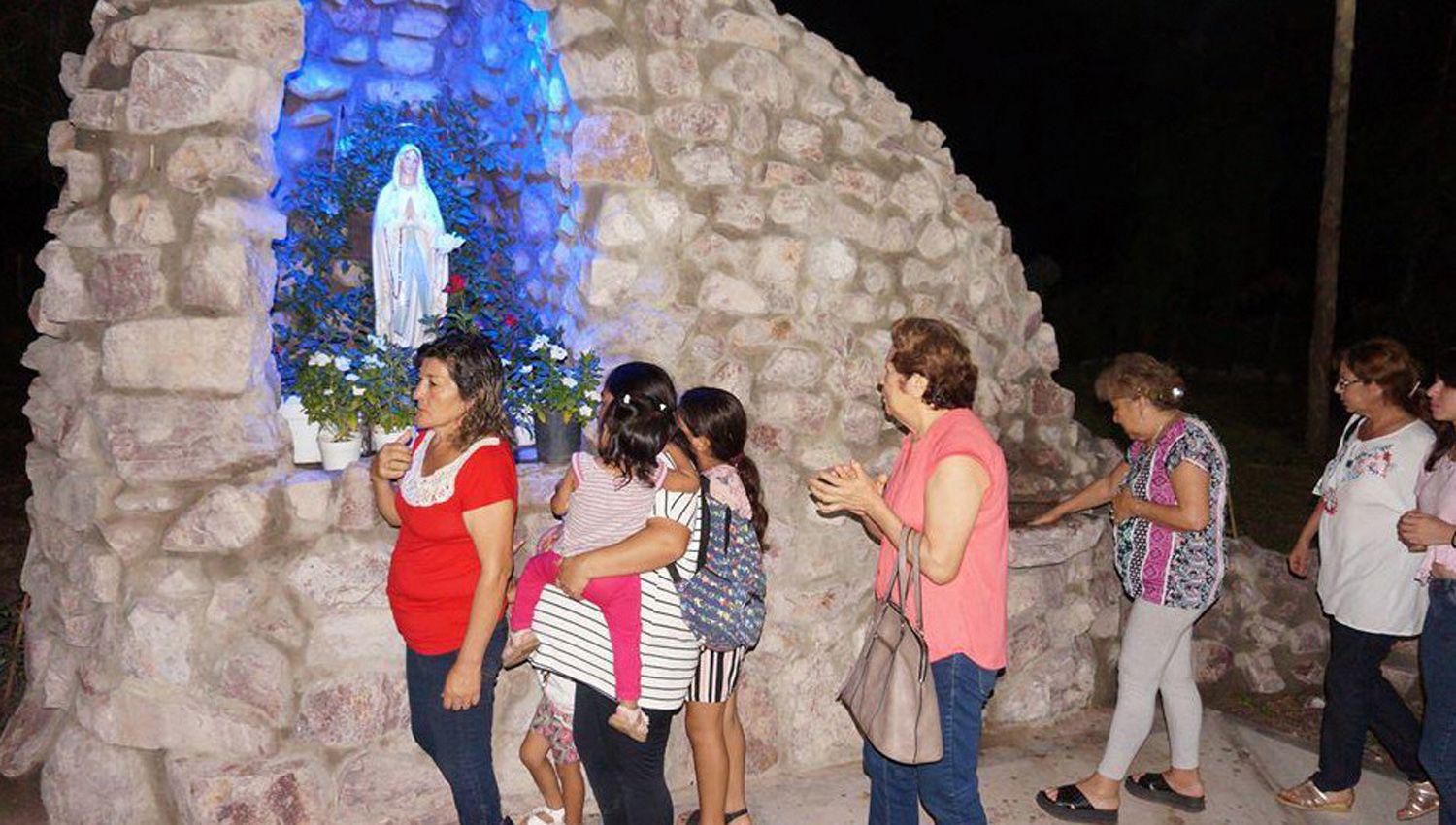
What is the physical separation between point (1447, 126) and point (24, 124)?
54.0ft

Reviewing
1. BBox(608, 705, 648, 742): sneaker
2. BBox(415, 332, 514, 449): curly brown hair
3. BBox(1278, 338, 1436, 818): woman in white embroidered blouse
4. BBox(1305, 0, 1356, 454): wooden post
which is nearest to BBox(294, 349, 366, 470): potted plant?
BBox(415, 332, 514, 449): curly brown hair

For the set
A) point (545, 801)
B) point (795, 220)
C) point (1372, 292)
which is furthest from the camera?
point (1372, 292)

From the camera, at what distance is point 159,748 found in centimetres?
350

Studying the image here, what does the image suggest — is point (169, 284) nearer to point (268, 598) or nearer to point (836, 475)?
point (268, 598)

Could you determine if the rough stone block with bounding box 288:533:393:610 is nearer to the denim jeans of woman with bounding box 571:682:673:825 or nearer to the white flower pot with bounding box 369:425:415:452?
the white flower pot with bounding box 369:425:415:452

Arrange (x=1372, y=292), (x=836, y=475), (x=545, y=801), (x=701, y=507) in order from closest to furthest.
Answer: (x=836, y=475) → (x=701, y=507) → (x=545, y=801) → (x=1372, y=292)

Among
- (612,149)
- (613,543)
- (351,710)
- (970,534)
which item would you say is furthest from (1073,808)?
(612,149)

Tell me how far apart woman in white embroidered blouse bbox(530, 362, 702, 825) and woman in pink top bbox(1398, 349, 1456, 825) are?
96.3 inches

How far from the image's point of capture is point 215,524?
3.41m

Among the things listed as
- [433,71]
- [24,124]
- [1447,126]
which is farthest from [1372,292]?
[24,124]

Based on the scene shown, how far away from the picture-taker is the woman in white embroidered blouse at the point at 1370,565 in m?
3.68

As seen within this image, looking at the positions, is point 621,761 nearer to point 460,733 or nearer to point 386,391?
point 460,733

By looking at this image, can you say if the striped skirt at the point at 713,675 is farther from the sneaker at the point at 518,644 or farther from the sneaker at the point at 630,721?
the sneaker at the point at 518,644

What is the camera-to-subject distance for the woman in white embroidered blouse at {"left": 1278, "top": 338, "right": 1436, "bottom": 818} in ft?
12.1
